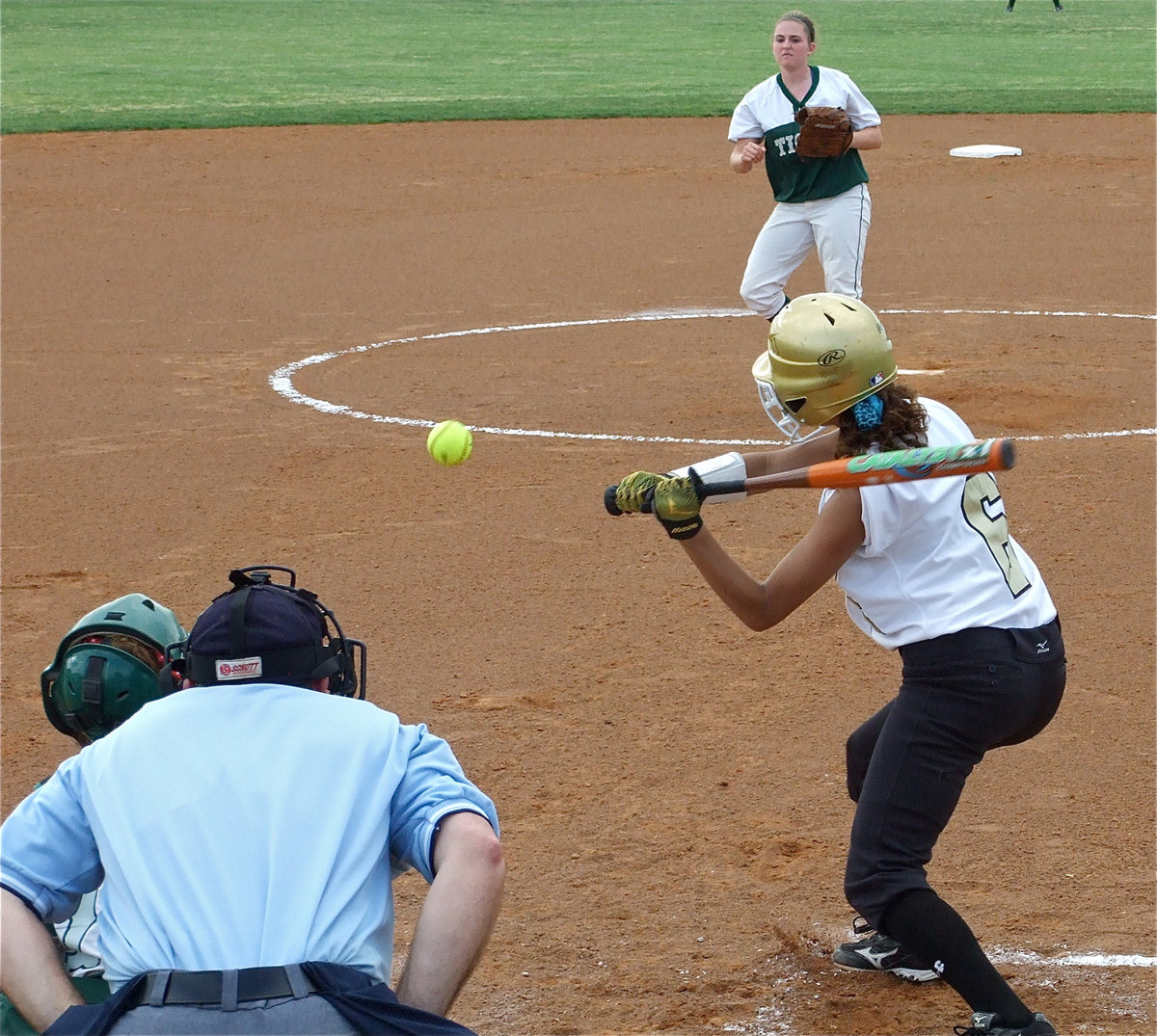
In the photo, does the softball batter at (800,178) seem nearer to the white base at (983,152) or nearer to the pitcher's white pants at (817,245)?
the pitcher's white pants at (817,245)

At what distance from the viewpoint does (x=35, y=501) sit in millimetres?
8367

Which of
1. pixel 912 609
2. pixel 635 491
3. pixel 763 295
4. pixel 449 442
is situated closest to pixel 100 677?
pixel 635 491

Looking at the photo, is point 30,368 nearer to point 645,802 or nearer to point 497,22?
point 645,802

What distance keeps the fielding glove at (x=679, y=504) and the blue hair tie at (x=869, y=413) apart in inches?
16.7

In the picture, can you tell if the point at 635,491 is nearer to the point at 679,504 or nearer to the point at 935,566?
the point at 679,504

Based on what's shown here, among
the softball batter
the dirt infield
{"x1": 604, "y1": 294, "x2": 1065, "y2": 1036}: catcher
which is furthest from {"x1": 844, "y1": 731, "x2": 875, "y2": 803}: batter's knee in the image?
the softball batter

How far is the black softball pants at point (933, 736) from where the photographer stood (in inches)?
152

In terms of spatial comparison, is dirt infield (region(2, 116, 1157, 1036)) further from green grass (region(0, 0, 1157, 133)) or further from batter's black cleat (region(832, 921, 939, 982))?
green grass (region(0, 0, 1157, 133))

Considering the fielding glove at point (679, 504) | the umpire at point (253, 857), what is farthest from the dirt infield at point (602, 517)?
the umpire at point (253, 857)

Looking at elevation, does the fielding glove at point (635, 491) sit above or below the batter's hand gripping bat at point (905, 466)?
below

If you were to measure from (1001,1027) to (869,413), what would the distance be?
4.95ft

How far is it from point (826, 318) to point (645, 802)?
1979 mm

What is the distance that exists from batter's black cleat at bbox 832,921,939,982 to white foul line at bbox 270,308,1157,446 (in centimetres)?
469

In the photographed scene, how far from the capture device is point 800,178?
10.0 m
